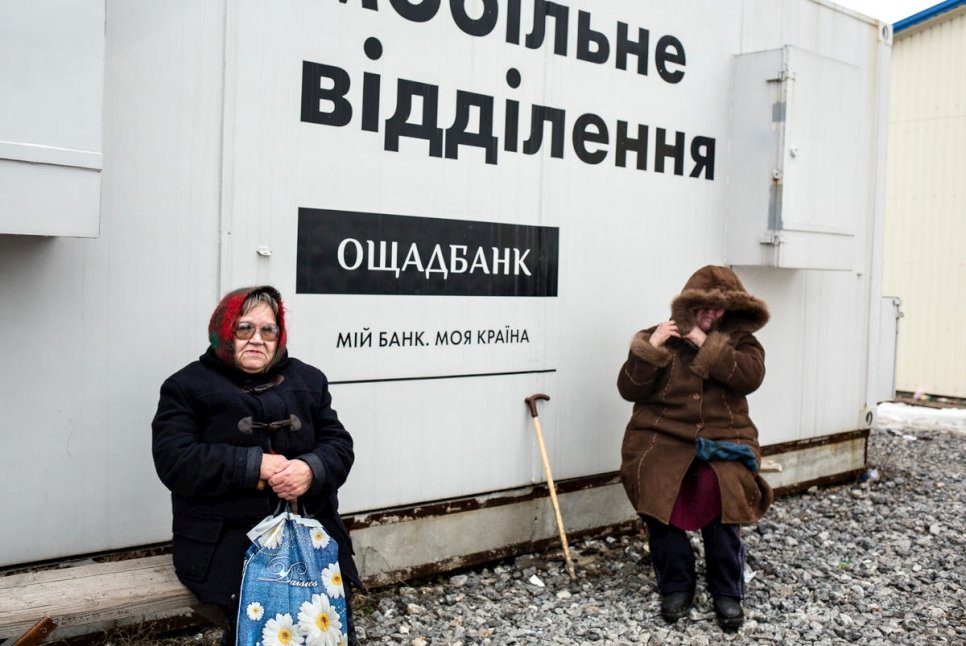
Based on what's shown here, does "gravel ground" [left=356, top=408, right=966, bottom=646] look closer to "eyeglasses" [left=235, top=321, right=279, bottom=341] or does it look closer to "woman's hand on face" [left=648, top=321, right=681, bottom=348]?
"woman's hand on face" [left=648, top=321, right=681, bottom=348]

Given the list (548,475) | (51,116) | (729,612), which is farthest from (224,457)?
(729,612)

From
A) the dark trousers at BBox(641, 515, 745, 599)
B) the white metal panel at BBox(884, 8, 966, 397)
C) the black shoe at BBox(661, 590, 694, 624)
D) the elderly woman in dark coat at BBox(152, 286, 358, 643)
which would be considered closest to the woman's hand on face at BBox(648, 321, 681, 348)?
the dark trousers at BBox(641, 515, 745, 599)

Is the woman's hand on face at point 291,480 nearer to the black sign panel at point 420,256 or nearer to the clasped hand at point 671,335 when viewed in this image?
the black sign panel at point 420,256

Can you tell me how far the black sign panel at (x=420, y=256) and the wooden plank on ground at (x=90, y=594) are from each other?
1268mm

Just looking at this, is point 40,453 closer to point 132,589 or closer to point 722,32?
point 132,589

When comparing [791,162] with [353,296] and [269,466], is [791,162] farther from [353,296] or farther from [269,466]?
[269,466]

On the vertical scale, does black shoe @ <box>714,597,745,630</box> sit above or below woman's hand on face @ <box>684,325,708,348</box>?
below

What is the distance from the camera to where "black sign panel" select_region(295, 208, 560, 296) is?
161 inches

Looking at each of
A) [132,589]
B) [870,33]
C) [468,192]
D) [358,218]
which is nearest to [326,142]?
[358,218]

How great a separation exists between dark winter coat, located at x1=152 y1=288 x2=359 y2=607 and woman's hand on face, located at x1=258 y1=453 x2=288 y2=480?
0.07 ft

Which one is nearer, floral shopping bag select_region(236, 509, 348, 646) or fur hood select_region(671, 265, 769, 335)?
floral shopping bag select_region(236, 509, 348, 646)

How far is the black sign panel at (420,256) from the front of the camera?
161 inches

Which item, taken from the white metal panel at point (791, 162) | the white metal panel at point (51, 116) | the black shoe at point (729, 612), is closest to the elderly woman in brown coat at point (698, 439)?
the black shoe at point (729, 612)

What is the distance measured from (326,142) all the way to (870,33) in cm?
452
